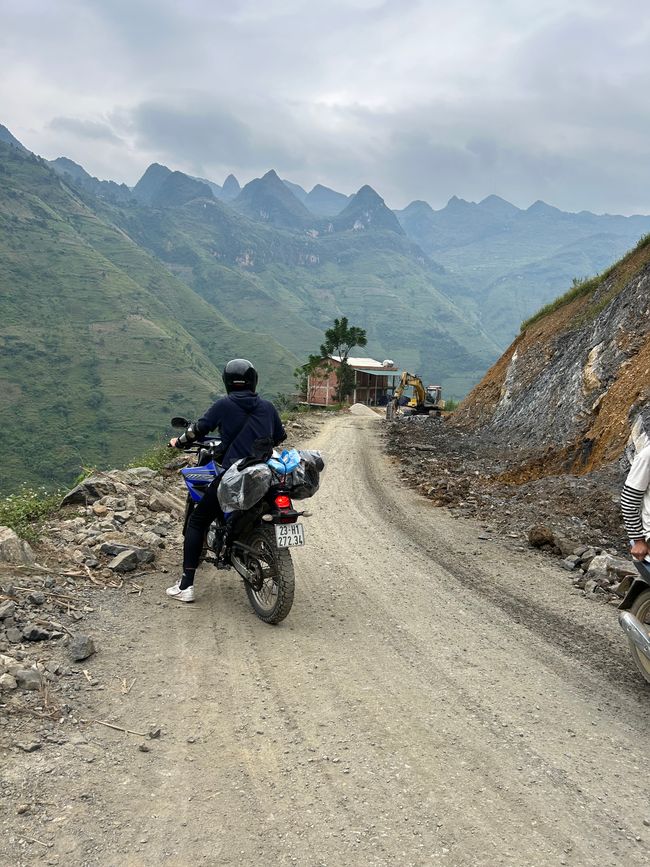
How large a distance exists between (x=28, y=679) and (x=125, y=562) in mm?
2522

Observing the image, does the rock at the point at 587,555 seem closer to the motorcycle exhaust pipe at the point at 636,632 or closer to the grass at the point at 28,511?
the motorcycle exhaust pipe at the point at 636,632

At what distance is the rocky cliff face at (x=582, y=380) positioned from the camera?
42.0 ft

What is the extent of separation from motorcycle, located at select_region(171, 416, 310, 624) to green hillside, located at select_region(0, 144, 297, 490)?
71962 millimetres

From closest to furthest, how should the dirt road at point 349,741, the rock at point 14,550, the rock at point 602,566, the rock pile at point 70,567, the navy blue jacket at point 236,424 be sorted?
the dirt road at point 349,741
the rock pile at point 70,567
the navy blue jacket at point 236,424
the rock at point 14,550
the rock at point 602,566

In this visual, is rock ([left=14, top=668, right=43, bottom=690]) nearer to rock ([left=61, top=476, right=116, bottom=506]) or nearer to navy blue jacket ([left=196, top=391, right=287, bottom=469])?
navy blue jacket ([left=196, top=391, right=287, bottom=469])

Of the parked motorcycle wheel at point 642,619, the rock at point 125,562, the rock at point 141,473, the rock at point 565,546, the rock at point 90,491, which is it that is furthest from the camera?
the rock at point 141,473

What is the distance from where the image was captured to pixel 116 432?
105812 mm

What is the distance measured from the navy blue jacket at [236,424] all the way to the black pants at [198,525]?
419 millimetres

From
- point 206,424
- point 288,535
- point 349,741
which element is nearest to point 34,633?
point 288,535

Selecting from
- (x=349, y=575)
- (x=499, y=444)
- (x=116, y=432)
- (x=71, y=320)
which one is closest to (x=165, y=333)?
(x=71, y=320)

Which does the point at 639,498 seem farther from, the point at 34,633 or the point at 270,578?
the point at 34,633

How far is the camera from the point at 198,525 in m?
5.70

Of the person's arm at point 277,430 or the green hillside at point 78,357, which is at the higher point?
the person's arm at point 277,430

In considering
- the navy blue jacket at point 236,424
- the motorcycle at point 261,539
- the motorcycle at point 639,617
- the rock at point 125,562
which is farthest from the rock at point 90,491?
the motorcycle at point 639,617
